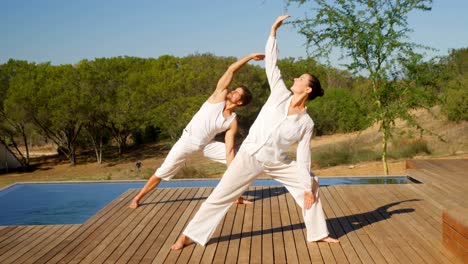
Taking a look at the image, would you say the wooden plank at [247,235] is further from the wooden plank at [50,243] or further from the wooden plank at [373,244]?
the wooden plank at [50,243]

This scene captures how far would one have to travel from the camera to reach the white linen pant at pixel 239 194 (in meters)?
Answer: 3.97

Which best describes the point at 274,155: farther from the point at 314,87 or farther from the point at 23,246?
the point at 23,246

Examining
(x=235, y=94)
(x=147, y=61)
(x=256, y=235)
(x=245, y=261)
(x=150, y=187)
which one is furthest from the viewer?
(x=147, y=61)

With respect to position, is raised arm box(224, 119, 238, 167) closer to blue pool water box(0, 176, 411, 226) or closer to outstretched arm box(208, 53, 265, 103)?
outstretched arm box(208, 53, 265, 103)

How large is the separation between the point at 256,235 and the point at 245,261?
0.65 metres

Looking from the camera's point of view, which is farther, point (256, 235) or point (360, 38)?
point (360, 38)

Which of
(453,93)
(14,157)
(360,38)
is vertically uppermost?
(360,38)

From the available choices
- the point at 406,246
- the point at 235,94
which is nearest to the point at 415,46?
the point at 235,94

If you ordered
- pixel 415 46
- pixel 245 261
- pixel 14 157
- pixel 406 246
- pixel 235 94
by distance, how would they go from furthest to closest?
1. pixel 14 157
2. pixel 415 46
3. pixel 235 94
4. pixel 406 246
5. pixel 245 261

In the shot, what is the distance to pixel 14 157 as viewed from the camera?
22.0 meters

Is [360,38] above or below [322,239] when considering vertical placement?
above

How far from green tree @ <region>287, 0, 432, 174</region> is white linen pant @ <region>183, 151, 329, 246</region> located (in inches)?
206

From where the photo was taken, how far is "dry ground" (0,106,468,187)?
13.1 metres

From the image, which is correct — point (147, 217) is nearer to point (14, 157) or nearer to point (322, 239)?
point (322, 239)
